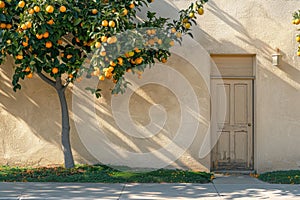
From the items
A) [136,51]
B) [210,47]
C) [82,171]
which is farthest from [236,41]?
[82,171]

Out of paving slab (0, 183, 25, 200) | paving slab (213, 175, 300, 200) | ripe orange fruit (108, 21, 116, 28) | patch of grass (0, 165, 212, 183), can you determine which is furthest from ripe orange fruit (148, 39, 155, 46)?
paving slab (0, 183, 25, 200)

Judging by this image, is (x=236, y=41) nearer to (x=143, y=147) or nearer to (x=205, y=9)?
(x=205, y=9)

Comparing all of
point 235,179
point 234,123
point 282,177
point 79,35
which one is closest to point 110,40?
point 79,35

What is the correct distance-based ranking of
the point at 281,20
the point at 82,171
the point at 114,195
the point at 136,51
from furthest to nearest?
the point at 281,20 < the point at 82,171 < the point at 136,51 < the point at 114,195

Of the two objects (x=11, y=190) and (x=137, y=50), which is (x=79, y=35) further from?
(x=11, y=190)

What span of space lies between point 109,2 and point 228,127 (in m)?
3.66

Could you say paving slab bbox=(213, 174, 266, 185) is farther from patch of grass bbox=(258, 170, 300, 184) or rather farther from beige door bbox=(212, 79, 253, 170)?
beige door bbox=(212, 79, 253, 170)

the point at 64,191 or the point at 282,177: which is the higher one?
the point at 282,177

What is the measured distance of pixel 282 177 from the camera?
8047 mm

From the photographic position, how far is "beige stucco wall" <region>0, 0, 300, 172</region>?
8.91m

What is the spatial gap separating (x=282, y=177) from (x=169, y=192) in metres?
2.44

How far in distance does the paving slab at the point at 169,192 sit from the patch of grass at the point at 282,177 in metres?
1.27

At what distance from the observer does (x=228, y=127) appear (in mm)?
9172

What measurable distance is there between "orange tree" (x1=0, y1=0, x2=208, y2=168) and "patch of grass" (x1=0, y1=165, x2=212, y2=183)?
1618mm
